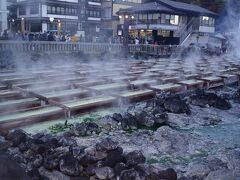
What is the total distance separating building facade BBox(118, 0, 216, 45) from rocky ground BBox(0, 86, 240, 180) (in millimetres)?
20275

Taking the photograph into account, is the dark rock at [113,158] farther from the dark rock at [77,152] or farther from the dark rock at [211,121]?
the dark rock at [211,121]

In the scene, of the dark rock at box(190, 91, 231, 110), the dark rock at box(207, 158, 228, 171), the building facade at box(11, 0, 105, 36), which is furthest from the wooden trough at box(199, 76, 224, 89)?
the building facade at box(11, 0, 105, 36)

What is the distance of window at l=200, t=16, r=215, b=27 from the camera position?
33062 mm

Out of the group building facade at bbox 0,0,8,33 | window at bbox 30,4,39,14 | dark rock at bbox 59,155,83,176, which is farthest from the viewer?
building facade at bbox 0,0,8,33

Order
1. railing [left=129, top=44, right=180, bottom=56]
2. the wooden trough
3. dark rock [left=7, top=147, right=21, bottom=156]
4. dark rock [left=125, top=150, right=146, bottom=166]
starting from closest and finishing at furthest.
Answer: dark rock [left=125, top=150, right=146, bottom=166] → dark rock [left=7, top=147, right=21, bottom=156] → the wooden trough → railing [left=129, top=44, right=180, bottom=56]

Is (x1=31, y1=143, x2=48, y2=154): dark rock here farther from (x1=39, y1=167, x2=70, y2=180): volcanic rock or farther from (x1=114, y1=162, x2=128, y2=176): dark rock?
(x1=114, y1=162, x2=128, y2=176): dark rock

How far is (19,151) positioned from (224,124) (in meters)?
5.41

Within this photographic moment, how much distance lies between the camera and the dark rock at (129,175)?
169 inches

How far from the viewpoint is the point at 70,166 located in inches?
180

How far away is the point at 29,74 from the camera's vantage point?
11875 millimetres

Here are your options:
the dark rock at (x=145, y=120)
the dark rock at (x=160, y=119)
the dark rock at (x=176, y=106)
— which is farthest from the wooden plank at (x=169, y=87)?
the dark rock at (x=145, y=120)

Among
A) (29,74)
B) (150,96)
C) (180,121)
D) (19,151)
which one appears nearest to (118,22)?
(29,74)

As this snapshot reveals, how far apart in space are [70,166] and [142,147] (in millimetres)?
1801

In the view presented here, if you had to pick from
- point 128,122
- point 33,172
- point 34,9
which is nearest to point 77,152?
point 33,172
